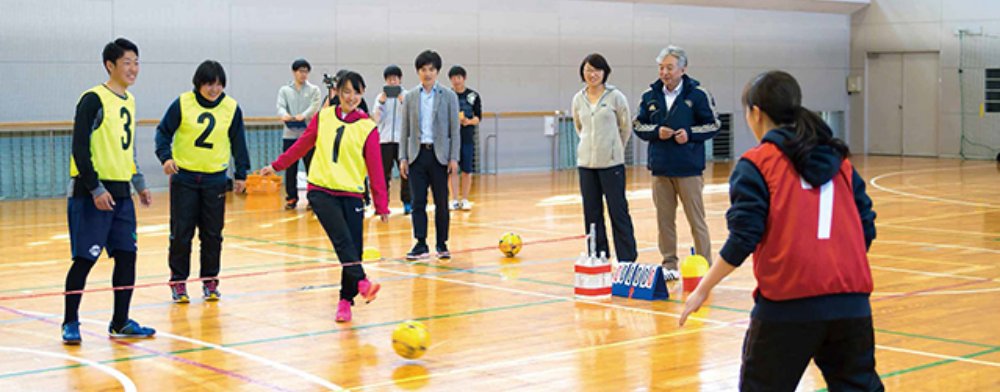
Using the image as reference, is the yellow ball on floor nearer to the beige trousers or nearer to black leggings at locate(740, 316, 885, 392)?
the beige trousers

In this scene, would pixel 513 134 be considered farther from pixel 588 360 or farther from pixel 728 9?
pixel 588 360

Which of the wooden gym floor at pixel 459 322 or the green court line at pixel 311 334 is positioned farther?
the green court line at pixel 311 334

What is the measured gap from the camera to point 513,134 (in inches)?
891

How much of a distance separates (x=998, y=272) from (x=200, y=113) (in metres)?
6.26

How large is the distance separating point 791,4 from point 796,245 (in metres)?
23.9

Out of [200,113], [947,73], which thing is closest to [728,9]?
[947,73]

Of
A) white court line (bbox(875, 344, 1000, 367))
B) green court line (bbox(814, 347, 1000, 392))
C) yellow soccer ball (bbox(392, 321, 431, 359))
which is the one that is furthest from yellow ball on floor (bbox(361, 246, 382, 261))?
green court line (bbox(814, 347, 1000, 392))

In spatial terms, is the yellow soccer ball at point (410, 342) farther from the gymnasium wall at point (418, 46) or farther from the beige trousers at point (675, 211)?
the gymnasium wall at point (418, 46)

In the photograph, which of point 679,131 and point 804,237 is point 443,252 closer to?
point 679,131

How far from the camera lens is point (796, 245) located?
353cm

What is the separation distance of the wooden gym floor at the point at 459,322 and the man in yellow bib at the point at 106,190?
10.7 inches

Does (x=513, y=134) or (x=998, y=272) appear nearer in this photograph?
(x=998, y=272)

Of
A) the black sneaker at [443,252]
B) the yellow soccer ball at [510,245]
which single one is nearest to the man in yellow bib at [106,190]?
the black sneaker at [443,252]

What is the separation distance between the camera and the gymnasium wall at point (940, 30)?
2527cm
